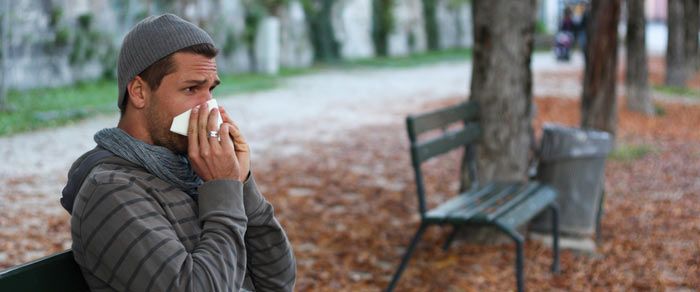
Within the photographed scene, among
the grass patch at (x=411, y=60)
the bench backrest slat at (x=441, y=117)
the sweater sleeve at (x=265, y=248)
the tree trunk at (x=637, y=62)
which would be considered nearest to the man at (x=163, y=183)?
the sweater sleeve at (x=265, y=248)

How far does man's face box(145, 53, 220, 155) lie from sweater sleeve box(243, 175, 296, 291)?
27 centimetres

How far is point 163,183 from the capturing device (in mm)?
2289

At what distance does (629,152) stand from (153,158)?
9028 millimetres

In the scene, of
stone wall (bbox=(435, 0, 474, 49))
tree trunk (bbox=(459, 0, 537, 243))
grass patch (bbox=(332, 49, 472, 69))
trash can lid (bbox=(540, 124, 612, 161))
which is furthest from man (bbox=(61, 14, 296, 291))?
stone wall (bbox=(435, 0, 474, 49))

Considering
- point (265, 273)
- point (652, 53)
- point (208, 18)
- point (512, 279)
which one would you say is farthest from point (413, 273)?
point (652, 53)

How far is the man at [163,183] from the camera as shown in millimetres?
2117

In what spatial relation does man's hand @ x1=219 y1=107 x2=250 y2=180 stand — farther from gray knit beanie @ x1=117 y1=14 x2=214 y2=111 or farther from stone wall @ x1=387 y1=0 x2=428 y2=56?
stone wall @ x1=387 y1=0 x2=428 y2=56

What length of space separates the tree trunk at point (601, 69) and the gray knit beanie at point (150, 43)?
26.6ft

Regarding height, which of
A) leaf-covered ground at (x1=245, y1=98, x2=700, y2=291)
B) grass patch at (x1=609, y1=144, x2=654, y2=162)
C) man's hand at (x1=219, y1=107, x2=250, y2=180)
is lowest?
grass patch at (x1=609, y1=144, x2=654, y2=162)

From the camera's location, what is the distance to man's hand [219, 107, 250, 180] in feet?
7.67

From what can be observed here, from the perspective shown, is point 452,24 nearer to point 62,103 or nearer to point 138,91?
point 62,103

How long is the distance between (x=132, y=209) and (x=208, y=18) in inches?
769

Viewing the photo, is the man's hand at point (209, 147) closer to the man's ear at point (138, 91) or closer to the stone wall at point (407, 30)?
the man's ear at point (138, 91)

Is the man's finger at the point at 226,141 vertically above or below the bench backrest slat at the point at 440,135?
above
